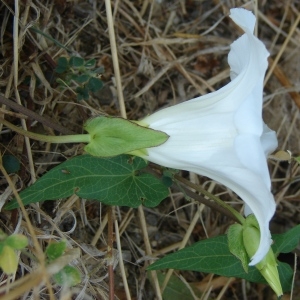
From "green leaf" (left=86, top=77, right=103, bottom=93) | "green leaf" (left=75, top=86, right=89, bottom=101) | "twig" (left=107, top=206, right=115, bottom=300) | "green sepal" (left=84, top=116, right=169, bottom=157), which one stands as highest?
"green sepal" (left=84, top=116, right=169, bottom=157)

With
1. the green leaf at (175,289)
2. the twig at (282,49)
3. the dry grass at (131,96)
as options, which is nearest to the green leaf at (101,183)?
the dry grass at (131,96)

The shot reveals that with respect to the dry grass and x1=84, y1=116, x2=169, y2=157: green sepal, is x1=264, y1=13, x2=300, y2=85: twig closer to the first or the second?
the dry grass

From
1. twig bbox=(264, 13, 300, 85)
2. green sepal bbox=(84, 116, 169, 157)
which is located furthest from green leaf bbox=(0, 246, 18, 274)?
twig bbox=(264, 13, 300, 85)

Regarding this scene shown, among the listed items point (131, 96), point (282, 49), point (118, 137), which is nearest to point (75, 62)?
point (131, 96)

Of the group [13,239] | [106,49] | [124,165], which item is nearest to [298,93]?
[106,49]

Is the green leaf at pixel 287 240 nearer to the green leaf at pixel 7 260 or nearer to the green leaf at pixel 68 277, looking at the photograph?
the green leaf at pixel 68 277

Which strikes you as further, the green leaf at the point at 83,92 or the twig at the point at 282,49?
the twig at the point at 282,49

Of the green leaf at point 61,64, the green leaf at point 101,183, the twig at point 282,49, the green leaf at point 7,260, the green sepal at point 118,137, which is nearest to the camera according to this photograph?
the green leaf at point 7,260
